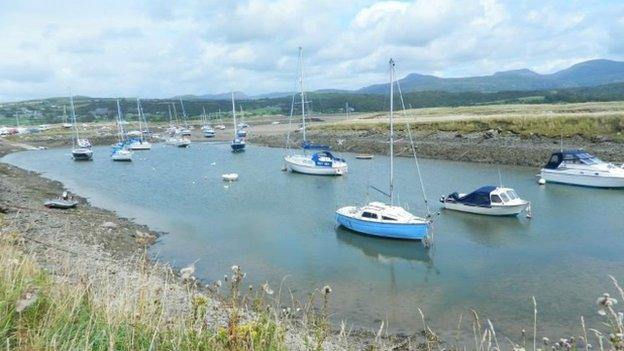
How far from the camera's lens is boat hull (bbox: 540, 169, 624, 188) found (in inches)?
1615

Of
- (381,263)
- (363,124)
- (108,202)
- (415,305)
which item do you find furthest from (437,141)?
(415,305)

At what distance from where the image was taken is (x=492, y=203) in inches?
1305

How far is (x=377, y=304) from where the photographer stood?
19250 millimetres

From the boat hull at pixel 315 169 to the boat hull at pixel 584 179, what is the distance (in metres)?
18.7

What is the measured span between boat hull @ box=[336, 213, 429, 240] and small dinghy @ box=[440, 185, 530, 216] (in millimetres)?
7742

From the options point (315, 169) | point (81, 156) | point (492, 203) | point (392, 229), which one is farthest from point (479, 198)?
point (81, 156)

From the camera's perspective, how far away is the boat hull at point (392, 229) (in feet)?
88.7

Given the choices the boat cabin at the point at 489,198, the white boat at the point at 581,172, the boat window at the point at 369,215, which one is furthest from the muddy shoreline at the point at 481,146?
the boat window at the point at 369,215

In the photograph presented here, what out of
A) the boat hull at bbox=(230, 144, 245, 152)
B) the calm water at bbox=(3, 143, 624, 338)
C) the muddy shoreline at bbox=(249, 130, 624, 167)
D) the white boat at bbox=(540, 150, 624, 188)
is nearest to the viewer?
the calm water at bbox=(3, 143, 624, 338)

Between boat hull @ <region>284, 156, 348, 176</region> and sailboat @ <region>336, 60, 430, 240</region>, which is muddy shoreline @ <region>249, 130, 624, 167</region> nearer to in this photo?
boat hull @ <region>284, 156, 348, 176</region>

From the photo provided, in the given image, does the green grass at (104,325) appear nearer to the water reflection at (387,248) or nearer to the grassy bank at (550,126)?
the water reflection at (387,248)

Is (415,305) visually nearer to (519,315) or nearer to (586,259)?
(519,315)

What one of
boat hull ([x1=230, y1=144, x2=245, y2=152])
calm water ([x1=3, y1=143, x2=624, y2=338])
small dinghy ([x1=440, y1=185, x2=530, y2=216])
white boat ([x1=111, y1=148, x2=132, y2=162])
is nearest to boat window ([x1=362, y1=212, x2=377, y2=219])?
calm water ([x1=3, y1=143, x2=624, y2=338])

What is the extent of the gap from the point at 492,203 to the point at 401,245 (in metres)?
9.26
